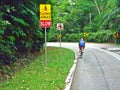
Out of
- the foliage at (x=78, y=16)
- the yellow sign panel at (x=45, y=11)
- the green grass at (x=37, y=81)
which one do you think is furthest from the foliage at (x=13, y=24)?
the foliage at (x=78, y=16)

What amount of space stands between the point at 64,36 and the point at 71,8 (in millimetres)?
6719

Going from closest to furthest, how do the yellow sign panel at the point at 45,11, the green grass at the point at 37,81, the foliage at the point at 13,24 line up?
the green grass at the point at 37,81
the foliage at the point at 13,24
the yellow sign panel at the point at 45,11

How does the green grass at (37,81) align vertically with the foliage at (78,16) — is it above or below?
below

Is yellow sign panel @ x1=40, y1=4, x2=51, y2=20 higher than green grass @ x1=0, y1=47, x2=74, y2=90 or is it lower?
higher

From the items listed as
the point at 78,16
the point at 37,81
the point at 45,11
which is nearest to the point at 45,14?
the point at 45,11

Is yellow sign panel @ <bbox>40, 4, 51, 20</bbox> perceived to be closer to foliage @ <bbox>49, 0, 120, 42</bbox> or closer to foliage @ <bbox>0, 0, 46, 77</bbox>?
foliage @ <bbox>0, 0, 46, 77</bbox>

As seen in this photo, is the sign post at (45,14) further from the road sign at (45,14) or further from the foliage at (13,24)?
the foliage at (13,24)

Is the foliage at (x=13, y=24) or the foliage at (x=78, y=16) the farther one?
the foliage at (x=78, y=16)

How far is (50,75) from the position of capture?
54.3ft

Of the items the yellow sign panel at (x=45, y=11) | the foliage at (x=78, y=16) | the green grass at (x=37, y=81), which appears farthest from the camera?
the foliage at (x=78, y=16)

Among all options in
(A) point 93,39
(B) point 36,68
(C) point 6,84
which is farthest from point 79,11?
(C) point 6,84

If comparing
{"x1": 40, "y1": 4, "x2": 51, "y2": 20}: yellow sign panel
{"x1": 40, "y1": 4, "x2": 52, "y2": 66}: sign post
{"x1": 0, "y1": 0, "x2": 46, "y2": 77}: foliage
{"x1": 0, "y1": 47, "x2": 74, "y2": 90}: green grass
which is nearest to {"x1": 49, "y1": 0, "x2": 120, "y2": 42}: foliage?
{"x1": 0, "y1": 0, "x2": 46, "y2": 77}: foliage

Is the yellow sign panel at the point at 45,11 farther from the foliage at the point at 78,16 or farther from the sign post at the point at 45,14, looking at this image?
the foliage at the point at 78,16

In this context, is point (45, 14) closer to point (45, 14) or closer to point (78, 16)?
point (45, 14)
